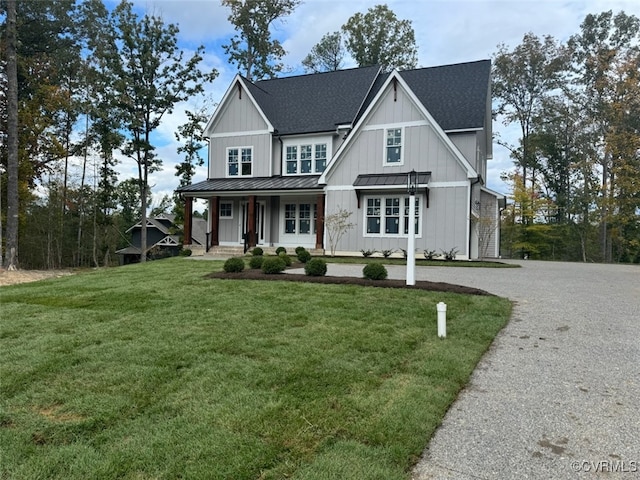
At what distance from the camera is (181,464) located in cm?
253

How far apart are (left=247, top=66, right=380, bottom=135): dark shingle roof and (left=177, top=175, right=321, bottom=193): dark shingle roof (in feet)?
8.40

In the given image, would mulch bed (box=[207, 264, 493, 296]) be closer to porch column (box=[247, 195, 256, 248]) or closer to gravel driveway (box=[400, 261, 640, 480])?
gravel driveway (box=[400, 261, 640, 480])

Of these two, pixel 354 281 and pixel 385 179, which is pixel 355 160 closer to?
pixel 385 179

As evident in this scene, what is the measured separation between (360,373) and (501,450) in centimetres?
153

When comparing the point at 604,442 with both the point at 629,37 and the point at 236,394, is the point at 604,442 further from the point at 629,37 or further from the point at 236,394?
the point at 629,37

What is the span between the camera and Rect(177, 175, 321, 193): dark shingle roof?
18.9 metres

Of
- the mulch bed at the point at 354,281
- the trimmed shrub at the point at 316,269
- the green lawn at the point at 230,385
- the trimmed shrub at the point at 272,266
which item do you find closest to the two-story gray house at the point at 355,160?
the trimmed shrub at the point at 316,269

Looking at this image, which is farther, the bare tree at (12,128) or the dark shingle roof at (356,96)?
the dark shingle roof at (356,96)

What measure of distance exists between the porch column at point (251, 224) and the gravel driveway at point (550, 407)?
47.7ft

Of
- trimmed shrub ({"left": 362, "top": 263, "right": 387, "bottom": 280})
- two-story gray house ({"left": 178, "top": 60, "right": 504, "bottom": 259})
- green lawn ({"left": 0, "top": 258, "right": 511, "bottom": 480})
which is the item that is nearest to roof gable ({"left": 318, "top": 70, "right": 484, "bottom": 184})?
two-story gray house ({"left": 178, "top": 60, "right": 504, "bottom": 259})

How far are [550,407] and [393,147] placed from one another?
15.1 metres

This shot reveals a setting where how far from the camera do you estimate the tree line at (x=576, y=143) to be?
25688 millimetres

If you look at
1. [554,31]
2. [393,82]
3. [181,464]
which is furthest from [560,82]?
[181,464]

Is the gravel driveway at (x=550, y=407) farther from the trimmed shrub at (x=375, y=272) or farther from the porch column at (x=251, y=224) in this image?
the porch column at (x=251, y=224)
